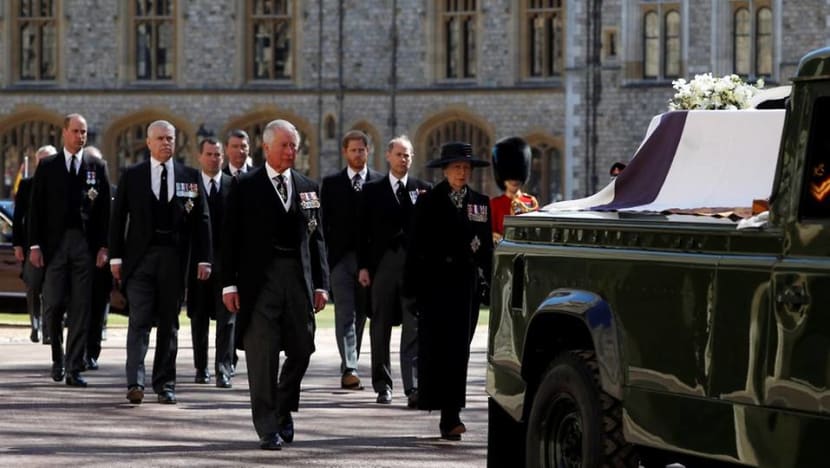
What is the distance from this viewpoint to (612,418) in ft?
27.1

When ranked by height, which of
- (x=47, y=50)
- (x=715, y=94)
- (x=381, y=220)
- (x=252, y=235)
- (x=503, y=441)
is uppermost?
(x=47, y=50)

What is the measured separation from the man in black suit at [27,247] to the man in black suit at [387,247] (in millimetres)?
2600

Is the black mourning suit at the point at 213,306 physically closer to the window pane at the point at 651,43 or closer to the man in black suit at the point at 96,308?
the man in black suit at the point at 96,308

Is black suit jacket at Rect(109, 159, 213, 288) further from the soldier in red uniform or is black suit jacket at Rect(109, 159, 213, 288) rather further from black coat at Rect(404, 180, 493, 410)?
black coat at Rect(404, 180, 493, 410)

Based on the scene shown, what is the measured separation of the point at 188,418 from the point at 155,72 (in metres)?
34.5

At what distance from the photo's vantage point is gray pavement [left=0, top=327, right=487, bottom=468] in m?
11.1

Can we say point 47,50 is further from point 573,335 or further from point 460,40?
point 573,335

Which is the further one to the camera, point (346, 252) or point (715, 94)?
point (346, 252)

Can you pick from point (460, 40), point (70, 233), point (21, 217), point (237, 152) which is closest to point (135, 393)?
point (70, 233)

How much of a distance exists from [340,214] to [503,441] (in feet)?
20.3

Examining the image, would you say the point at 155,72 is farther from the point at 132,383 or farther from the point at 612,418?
the point at 612,418

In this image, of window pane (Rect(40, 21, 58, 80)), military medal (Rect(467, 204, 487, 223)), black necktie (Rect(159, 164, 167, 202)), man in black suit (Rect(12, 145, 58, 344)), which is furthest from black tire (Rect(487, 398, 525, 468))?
window pane (Rect(40, 21, 58, 80))

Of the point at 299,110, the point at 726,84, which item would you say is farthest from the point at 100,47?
the point at 726,84

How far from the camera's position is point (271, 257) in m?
11.7
